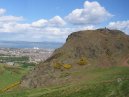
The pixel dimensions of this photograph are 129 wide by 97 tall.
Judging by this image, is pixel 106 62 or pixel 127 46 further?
pixel 127 46

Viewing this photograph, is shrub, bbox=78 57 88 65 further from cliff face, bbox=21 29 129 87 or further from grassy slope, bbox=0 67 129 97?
grassy slope, bbox=0 67 129 97

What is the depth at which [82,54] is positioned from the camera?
2625 inches

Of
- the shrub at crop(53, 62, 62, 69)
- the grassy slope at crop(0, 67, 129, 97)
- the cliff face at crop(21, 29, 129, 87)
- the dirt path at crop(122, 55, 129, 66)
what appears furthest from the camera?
the shrub at crop(53, 62, 62, 69)

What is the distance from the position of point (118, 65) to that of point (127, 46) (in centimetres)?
790

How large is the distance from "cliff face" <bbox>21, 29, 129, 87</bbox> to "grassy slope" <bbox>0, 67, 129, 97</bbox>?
20.3 feet

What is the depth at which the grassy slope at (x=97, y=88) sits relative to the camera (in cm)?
4090

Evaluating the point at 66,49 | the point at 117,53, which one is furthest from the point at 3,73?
the point at 117,53

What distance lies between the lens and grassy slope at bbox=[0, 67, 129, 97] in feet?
134

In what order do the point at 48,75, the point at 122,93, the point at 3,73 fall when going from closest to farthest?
the point at 122,93 → the point at 48,75 → the point at 3,73

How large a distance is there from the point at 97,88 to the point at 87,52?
23.6 meters

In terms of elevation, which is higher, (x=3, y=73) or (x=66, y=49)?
(x=66, y=49)

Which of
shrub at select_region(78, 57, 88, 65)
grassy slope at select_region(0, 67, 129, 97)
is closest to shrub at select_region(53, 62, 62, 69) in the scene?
shrub at select_region(78, 57, 88, 65)

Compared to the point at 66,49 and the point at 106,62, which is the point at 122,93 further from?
the point at 66,49

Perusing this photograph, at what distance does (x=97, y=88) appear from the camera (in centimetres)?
4372
